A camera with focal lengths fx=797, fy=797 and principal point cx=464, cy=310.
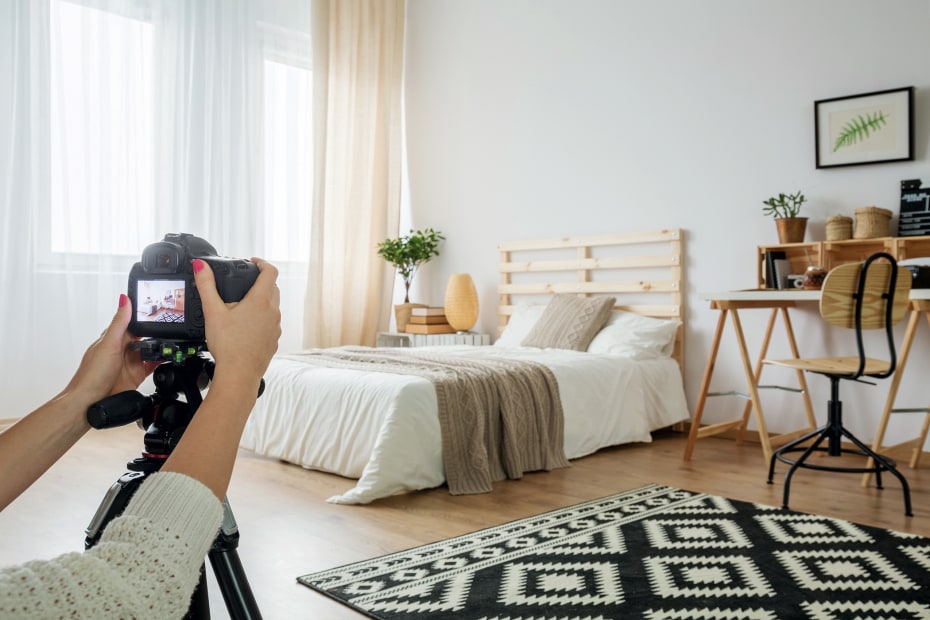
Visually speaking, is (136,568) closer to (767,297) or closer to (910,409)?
(767,297)

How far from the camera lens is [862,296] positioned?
273cm

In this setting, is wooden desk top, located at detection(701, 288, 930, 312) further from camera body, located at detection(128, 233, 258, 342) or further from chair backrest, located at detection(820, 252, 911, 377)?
camera body, located at detection(128, 233, 258, 342)

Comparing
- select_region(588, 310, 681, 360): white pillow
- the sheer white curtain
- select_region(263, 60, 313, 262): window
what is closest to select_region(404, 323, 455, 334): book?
the sheer white curtain

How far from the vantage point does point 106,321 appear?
450 centimetres

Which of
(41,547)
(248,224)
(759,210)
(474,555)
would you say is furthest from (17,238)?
(759,210)

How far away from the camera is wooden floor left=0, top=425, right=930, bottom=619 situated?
2.24 m

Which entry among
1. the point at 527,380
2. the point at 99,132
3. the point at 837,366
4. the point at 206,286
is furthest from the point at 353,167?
the point at 206,286

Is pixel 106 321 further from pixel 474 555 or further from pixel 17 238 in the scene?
pixel 474 555

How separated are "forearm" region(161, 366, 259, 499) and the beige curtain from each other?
475 centimetres

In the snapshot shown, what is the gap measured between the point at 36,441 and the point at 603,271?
405 centimetres

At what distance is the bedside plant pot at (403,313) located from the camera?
536 centimetres

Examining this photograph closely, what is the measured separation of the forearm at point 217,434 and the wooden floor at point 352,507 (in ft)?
4.67

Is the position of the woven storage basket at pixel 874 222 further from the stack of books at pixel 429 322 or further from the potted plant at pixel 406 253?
the potted plant at pixel 406 253

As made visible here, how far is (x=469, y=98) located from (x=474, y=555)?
12.5 ft
